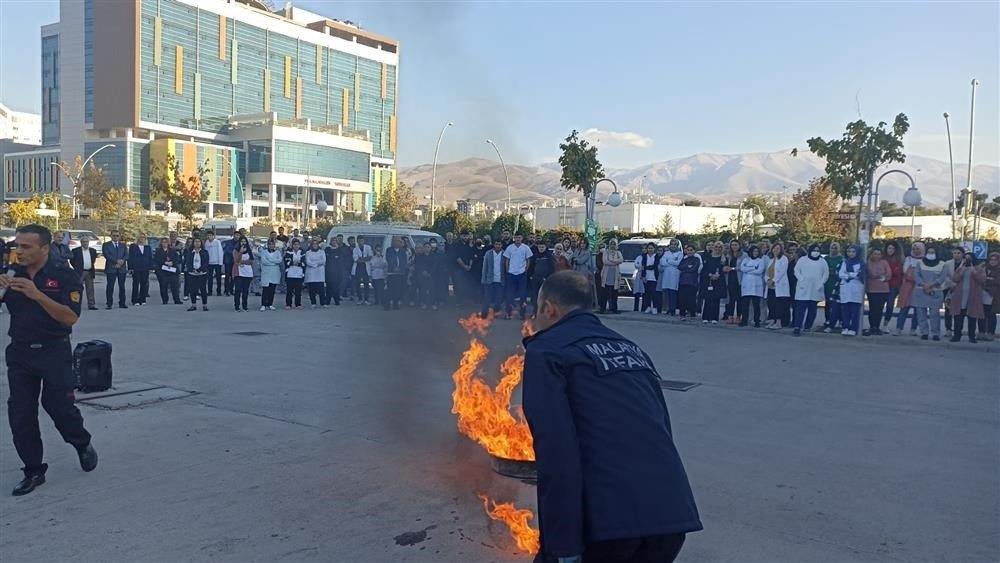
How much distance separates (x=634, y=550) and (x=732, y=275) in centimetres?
1458

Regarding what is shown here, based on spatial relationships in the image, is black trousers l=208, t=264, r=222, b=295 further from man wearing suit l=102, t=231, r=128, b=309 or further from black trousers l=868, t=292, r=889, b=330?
black trousers l=868, t=292, r=889, b=330

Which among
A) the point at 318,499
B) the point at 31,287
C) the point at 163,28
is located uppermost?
the point at 163,28

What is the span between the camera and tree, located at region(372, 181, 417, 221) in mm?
74500

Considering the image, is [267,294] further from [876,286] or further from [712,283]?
[876,286]

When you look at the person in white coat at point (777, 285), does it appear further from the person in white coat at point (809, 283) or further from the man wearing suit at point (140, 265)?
the man wearing suit at point (140, 265)

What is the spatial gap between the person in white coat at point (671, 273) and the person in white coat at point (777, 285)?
6.97 feet

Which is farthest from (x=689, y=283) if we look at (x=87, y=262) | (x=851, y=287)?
(x=87, y=262)

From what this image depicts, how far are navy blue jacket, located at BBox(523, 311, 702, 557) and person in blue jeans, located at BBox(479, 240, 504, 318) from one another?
1467 centimetres

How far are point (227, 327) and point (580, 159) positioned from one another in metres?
15.1

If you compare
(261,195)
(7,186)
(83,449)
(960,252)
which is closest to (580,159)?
(960,252)

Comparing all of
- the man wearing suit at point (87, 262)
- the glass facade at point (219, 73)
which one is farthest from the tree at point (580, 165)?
the glass facade at point (219, 73)

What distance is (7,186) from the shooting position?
10850 cm

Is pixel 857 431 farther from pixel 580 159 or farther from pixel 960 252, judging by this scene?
pixel 580 159

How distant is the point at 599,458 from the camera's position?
255 centimetres
